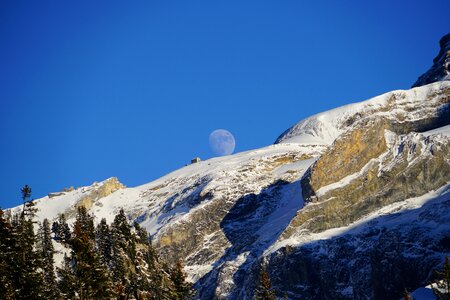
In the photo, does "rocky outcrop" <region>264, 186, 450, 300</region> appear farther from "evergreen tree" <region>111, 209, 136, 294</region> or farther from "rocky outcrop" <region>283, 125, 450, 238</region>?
"evergreen tree" <region>111, 209, 136, 294</region>

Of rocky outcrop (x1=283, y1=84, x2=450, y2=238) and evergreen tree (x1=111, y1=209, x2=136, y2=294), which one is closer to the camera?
evergreen tree (x1=111, y1=209, x2=136, y2=294)

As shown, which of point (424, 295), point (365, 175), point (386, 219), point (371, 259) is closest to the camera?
point (424, 295)

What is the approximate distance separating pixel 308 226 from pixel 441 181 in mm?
28374

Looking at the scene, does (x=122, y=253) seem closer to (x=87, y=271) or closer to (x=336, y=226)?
(x=87, y=271)

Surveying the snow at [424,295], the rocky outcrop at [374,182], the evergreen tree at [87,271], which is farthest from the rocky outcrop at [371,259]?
the evergreen tree at [87,271]

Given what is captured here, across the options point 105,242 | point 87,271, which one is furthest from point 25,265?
point 105,242

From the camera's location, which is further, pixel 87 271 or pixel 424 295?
pixel 424 295

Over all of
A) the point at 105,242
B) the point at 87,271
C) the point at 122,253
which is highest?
the point at 105,242

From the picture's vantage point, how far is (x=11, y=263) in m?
70.9

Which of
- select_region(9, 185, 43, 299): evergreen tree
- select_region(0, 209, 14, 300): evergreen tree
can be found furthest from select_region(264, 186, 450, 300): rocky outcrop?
select_region(0, 209, 14, 300): evergreen tree

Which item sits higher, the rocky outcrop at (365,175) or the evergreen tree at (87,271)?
the rocky outcrop at (365,175)

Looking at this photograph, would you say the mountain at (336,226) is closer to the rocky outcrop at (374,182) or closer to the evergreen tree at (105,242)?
the rocky outcrop at (374,182)

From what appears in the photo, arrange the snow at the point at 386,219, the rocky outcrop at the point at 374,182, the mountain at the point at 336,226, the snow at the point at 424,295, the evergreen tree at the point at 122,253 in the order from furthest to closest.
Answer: the rocky outcrop at the point at 374,182 → the snow at the point at 386,219 → the mountain at the point at 336,226 → the snow at the point at 424,295 → the evergreen tree at the point at 122,253

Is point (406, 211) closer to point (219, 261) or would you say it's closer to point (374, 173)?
point (374, 173)
